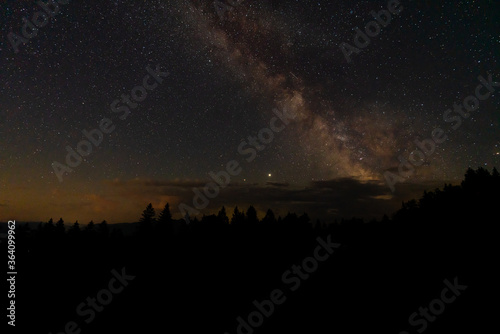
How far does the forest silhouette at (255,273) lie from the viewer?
29797 millimetres

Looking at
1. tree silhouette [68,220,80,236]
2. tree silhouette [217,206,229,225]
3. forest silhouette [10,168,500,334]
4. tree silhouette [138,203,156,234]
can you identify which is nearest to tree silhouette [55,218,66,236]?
forest silhouette [10,168,500,334]

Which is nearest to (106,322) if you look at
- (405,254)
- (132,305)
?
(132,305)

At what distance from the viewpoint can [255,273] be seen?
4341 centimetres

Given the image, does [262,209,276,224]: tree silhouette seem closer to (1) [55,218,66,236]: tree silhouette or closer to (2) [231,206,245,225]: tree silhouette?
(2) [231,206,245,225]: tree silhouette

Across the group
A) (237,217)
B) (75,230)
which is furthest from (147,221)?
(237,217)

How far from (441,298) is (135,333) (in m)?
34.6

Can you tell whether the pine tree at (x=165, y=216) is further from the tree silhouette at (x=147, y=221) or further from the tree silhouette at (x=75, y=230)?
the tree silhouette at (x=75, y=230)

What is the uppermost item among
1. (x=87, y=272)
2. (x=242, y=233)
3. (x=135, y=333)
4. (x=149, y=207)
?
(x=149, y=207)

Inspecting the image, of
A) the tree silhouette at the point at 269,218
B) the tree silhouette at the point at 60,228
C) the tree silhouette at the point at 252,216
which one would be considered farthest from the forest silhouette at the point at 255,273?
the tree silhouette at the point at 269,218

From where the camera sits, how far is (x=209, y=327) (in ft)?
98.8

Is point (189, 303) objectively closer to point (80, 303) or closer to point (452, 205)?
point (80, 303)

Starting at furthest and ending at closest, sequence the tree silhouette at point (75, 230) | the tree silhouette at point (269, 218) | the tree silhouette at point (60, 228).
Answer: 1. the tree silhouette at point (269, 218)
2. the tree silhouette at point (75, 230)
3. the tree silhouette at point (60, 228)

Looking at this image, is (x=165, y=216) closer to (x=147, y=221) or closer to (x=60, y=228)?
(x=147, y=221)

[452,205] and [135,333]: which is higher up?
[135,333]
